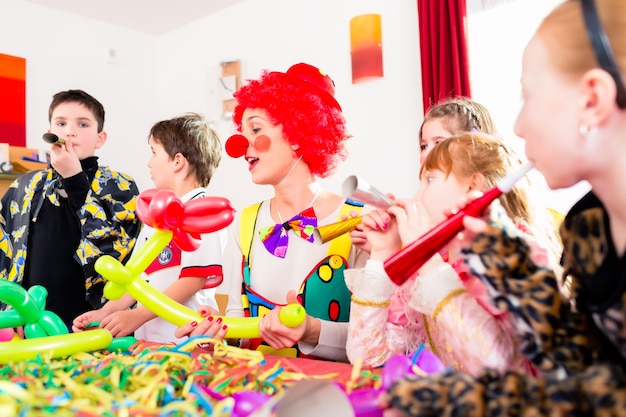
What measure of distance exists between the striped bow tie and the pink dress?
0.37m

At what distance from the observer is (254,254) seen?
138cm

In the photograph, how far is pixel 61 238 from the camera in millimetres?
1907

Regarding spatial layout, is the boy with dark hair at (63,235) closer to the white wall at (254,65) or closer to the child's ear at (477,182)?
the white wall at (254,65)

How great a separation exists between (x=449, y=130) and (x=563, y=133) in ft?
3.45

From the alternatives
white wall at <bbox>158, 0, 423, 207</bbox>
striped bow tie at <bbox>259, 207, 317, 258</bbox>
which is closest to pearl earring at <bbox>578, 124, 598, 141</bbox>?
striped bow tie at <bbox>259, 207, 317, 258</bbox>

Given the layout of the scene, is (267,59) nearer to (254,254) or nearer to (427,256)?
(254,254)

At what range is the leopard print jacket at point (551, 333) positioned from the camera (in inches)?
18.1

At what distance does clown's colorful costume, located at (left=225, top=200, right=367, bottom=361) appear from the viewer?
4.09 ft

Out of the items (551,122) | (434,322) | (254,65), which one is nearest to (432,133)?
(434,322)

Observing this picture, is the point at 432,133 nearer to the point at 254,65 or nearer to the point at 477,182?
the point at 477,182

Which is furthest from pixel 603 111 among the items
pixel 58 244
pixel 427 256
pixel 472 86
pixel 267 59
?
pixel 267 59

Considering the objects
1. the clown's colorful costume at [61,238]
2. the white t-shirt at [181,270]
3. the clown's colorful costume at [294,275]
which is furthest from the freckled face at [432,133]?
the clown's colorful costume at [61,238]

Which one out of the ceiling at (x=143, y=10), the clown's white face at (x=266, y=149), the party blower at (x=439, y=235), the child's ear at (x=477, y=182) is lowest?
the party blower at (x=439, y=235)

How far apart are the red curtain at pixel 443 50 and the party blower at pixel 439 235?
1941mm
